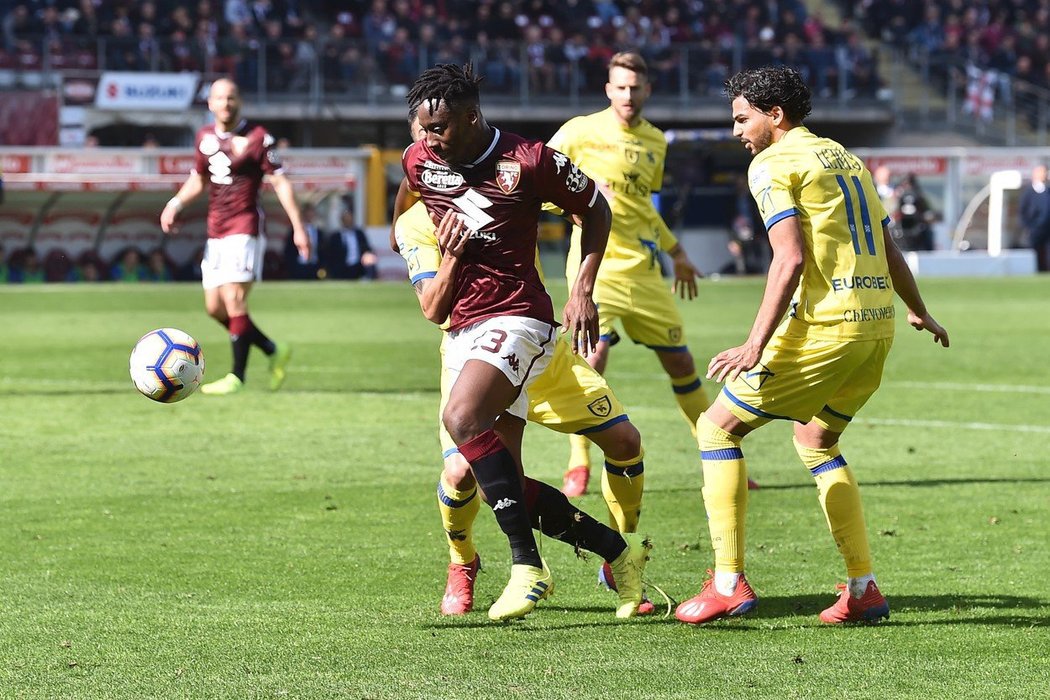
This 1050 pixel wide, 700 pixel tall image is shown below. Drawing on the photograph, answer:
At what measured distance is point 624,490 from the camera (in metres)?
6.17

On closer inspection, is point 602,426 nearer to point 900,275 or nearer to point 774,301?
point 774,301

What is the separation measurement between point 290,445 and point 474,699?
568 centimetres

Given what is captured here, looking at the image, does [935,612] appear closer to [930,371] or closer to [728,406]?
[728,406]

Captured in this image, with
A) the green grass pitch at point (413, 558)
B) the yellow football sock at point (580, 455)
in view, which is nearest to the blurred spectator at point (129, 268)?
the green grass pitch at point (413, 558)

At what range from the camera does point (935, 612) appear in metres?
5.52

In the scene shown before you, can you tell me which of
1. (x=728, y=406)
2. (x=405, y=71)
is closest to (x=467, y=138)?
(x=728, y=406)

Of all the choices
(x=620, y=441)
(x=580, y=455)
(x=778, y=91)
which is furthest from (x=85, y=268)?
(x=778, y=91)

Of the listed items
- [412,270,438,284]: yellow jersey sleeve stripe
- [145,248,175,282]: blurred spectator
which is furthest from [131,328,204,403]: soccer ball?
[145,248,175,282]: blurred spectator

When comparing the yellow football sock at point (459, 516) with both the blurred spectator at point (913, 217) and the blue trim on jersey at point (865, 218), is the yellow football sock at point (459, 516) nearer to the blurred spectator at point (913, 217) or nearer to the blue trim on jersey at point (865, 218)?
the blue trim on jersey at point (865, 218)

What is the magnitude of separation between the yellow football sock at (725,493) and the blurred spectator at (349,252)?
24.3 m

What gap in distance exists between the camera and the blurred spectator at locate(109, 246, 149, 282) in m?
31.2

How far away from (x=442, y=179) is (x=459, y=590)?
151 centimetres

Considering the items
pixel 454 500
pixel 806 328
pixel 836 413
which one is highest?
pixel 806 328

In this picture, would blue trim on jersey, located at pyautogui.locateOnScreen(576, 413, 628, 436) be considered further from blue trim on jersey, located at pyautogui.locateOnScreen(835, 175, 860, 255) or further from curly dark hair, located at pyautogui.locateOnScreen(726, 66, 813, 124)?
curly dark hair, located at pyautogui.locateOnScreen(726, 66, 813, 124)
